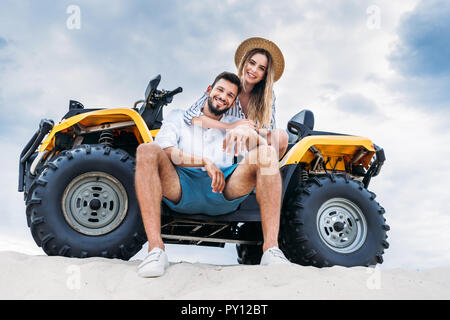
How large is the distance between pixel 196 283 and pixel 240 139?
→ 1.00 m

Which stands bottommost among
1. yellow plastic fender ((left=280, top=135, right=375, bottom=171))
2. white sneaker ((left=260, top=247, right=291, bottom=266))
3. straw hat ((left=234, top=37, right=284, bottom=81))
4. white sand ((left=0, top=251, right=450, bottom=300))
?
white sand ((left=0, top=251, right=450, bottom=300))

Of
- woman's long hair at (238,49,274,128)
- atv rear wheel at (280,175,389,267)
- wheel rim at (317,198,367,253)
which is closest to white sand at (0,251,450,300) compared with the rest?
atv rear wheel at (280,175,389,267)

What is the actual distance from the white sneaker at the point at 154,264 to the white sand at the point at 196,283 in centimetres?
4

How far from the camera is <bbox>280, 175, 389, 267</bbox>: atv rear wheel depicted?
3.37 metres

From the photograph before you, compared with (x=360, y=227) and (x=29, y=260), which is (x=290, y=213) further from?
(x=29, y=260)

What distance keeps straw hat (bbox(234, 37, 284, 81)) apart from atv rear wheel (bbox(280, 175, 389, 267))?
105 cm

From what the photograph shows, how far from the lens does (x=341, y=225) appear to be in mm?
3512

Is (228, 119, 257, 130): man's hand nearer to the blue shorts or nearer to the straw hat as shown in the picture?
the blue shorts

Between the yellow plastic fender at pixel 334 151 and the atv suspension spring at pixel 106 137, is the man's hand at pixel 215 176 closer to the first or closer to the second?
the yellow plastic fender at pixel 334 151

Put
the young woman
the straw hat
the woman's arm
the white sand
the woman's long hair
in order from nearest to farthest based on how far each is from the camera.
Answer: the white sand < the woman's arm < the young woman < the woman's long hair < the straw hat

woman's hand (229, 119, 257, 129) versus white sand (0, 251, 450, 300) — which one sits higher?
woman's hand (229, 119, 257, 129)

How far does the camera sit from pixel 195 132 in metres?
3.14
